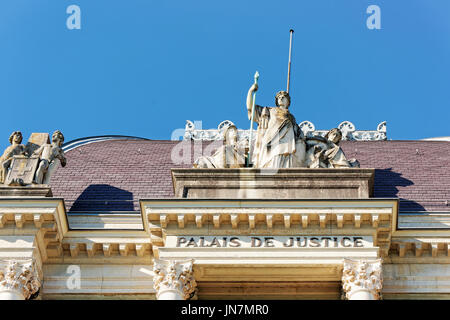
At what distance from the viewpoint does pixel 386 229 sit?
93.0 feet

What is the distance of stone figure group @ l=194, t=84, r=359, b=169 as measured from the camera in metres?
30.9

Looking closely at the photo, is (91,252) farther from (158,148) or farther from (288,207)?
(158,148)

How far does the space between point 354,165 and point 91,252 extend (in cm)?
778

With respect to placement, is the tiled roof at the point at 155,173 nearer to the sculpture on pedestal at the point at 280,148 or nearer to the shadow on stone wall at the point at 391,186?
the shadow on stone wall at the point at 391,186

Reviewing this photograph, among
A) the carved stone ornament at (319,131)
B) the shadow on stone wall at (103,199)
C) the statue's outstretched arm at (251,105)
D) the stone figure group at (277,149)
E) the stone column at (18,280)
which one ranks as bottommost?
the stone column at (18,280)

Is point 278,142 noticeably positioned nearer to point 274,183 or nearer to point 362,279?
point 274,183

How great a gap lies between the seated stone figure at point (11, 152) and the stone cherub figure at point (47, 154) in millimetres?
491

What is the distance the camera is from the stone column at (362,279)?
27.4 meters

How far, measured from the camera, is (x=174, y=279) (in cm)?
2767

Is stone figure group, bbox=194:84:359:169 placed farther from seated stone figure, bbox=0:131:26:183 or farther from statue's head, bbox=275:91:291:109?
seated stone figure, bbox=0:131:26:183

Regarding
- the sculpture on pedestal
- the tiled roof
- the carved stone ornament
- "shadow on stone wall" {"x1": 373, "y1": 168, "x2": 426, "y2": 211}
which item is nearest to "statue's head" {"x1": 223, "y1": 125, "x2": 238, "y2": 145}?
the sculpture on pedestal

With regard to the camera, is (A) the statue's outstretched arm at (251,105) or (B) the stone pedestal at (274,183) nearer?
(B) the stone pedestal at (274,183)

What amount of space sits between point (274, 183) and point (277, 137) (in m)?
1.82

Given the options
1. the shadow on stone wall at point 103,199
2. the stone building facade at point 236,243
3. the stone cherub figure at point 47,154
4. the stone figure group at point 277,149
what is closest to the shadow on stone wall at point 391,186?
the stone building facade at point 236,243
